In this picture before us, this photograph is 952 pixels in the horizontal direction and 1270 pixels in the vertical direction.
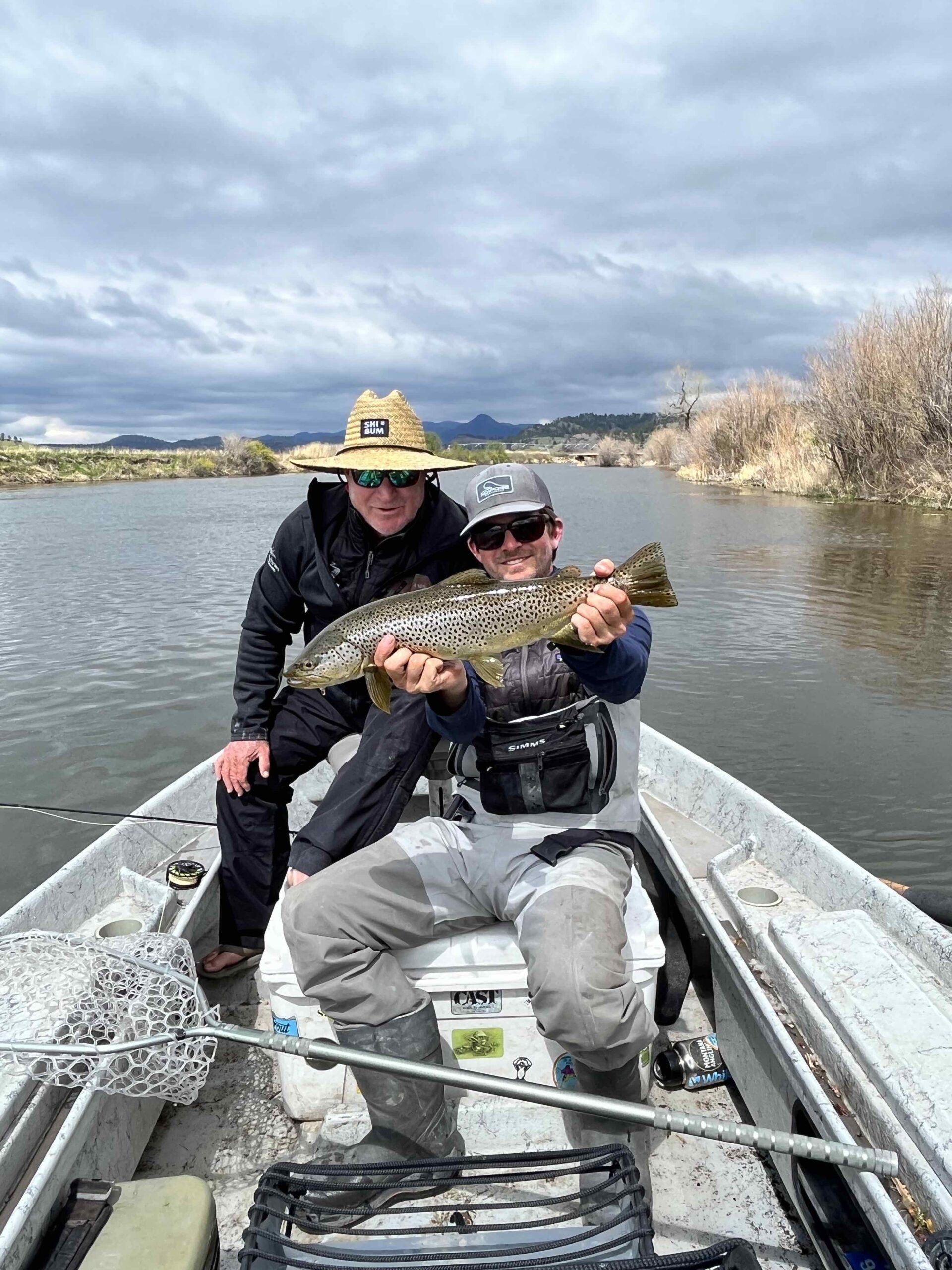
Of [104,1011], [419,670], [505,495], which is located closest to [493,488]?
[505,495]

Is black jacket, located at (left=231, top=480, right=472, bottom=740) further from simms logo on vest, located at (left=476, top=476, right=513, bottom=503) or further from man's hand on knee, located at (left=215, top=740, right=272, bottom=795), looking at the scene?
simms logo on vest, located at (left=476, top=476, right=513, bottom=503)

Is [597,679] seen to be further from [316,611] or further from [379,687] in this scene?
[316,611]

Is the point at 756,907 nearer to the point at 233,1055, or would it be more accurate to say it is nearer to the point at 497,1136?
the point at 497,1136

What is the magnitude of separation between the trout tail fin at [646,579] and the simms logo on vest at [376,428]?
1725 millimetres

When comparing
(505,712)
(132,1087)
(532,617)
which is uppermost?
(532,617)

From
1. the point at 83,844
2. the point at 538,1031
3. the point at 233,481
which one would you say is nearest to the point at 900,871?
the point at 538,1031

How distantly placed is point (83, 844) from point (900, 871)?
6766 millimetres

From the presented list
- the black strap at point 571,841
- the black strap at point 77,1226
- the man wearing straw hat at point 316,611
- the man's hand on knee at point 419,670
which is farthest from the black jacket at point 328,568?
the black strap at point 77,1226

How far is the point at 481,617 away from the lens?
10.5 feet

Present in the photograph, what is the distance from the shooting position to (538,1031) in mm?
3041

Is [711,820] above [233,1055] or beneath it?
above

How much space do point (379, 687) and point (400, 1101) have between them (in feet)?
4.83

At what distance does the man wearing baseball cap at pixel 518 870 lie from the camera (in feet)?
8.66

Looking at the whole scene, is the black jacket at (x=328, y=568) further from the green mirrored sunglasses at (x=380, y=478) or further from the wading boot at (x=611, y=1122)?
the wading boot at (x=611, y=1122)
